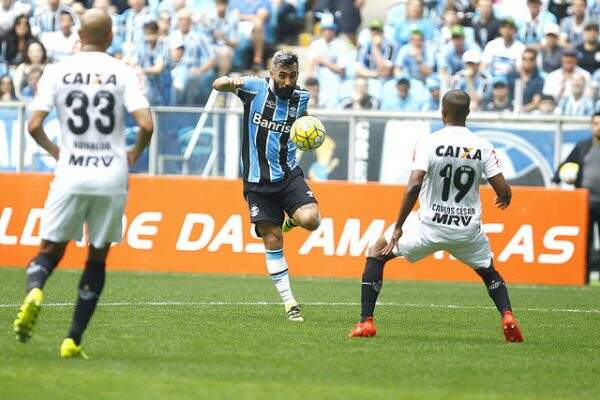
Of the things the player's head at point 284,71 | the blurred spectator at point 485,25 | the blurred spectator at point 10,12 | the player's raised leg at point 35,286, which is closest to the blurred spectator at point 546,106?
the blurred spectator at point 485,25

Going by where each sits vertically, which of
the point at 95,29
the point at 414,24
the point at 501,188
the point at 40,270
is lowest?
the point at 414,24

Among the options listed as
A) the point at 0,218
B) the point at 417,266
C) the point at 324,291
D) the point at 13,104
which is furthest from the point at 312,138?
the point at 13,104

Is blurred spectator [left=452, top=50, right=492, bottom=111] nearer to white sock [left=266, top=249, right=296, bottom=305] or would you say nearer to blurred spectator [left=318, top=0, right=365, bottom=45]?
blurred spectator [left=318, top=0, right=365, bottom=45]

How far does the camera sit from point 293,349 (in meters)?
9.69

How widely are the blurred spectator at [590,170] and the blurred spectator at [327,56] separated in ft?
19.3

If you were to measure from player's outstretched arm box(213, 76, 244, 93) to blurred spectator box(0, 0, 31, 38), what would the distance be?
13.8 metres

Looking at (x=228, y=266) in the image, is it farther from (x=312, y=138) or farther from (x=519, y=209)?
(x=312, y=138)

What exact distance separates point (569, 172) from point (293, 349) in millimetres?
9463

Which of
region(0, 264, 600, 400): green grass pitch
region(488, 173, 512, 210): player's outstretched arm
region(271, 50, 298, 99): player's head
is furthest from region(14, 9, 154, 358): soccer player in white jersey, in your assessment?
region(271, 50, 298, 99): player's head

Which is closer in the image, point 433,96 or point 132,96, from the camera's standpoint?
point 132,96

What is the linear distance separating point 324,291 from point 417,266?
279 centimetres

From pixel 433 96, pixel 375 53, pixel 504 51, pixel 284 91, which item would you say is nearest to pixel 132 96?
pixel 284 91

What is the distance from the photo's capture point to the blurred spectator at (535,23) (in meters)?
23.0

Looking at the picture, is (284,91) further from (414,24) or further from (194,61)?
(414,24)
